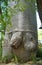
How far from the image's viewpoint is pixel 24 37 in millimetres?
5281

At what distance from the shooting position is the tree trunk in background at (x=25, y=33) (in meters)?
5.24

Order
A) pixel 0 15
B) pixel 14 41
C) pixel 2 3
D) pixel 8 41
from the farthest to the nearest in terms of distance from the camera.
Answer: pixel 8 41, pixel 14 41, pixel 0 15, pixel 2 3

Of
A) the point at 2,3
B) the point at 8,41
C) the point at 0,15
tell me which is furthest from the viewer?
the point at 8,41

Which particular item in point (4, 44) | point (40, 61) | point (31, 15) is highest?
point (31, 15)

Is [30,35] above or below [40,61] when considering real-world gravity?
above

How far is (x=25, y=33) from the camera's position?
536 centimetres

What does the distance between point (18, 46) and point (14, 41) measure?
0.29m

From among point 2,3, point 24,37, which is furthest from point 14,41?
point 2,3

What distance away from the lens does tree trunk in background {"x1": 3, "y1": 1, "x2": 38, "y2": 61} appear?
5242 mm

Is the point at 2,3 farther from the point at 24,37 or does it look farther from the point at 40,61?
the point at 40,61

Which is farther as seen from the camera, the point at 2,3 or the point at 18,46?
the point at 18,46

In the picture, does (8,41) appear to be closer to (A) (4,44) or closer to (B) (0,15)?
(A) (4,44)

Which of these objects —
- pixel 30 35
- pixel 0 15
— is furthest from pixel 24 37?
pixel 0 15

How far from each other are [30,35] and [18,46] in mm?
379
